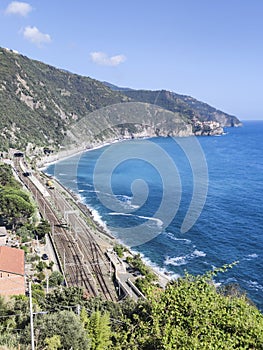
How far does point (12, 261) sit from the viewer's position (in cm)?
1838

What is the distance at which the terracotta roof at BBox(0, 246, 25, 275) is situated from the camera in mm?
17653

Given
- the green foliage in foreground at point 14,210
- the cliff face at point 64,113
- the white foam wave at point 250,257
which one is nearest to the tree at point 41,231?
the green foliage in foreground at point 14,210

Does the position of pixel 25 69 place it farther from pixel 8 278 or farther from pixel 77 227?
pixel 8 278

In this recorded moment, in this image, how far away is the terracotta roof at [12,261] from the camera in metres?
17.7

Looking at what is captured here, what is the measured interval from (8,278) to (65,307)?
4938 millimetres

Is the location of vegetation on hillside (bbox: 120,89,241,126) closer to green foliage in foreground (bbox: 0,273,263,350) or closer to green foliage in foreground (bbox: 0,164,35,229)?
green foliage in foreground (bbox: 0,164,35,229)

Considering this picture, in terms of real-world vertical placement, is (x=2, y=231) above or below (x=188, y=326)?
below

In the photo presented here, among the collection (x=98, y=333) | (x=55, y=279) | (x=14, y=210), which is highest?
(x=98, y=333)

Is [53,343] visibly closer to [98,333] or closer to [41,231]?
[98,333]

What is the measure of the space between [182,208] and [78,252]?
49.5 feet

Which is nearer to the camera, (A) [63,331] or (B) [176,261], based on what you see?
(A) [63,331]

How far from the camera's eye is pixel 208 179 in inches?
2089

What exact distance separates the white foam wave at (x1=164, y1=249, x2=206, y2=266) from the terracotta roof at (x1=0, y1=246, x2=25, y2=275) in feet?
35.7

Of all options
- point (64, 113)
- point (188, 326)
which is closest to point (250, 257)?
point (188, 326)
